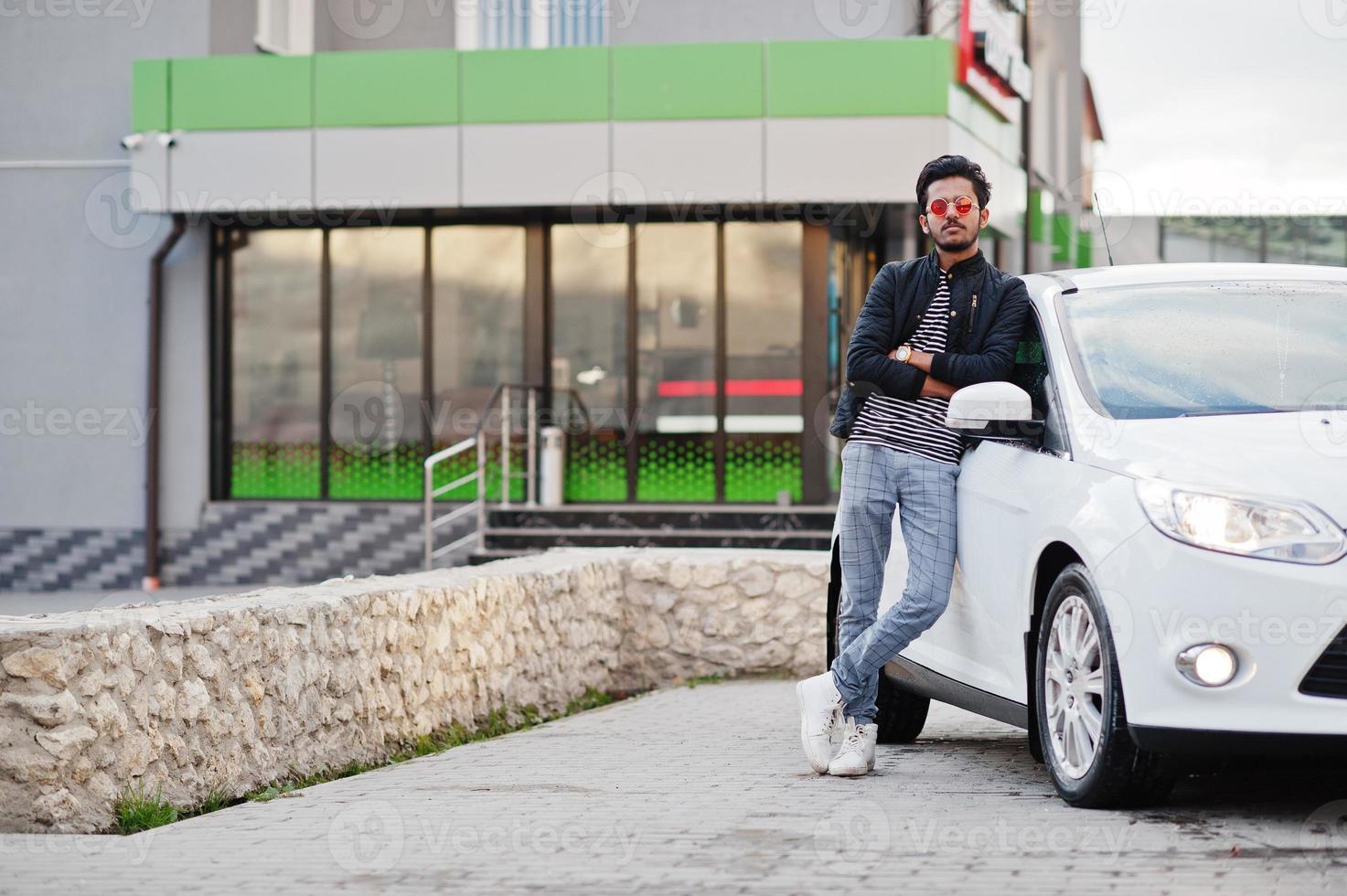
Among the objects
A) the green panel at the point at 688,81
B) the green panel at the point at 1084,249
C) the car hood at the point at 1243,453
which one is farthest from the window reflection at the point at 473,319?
the car hood at the point at 1243,453

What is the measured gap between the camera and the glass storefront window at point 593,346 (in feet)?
61.8

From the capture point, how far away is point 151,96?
1831 centimetres

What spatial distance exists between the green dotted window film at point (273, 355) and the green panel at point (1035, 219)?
31.0 feet

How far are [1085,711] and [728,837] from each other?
42.9 inches

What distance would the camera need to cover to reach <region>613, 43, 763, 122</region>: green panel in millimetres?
17547

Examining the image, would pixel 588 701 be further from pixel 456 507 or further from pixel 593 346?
pixel 593 346

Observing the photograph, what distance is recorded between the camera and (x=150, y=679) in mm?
5555

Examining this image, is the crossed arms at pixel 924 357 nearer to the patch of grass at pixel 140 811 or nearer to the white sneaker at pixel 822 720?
the white sneaker at pixel 822 720

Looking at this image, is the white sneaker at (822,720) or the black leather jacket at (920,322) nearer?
the black leather jacket at (920,322)

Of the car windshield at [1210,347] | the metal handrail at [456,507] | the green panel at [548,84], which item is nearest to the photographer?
the car windshield at [1210,347]

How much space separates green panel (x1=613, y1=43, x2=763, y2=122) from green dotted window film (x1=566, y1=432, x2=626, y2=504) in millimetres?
3459

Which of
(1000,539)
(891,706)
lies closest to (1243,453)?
(1000,539)

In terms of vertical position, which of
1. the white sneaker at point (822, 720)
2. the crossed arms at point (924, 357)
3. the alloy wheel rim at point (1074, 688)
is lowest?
the white sneaker at point (822, 720)

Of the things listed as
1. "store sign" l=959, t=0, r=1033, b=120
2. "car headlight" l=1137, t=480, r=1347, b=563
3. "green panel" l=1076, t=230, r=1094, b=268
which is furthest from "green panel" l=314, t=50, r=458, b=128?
"car headlight" l=1137, t=480, r=1347, b=563
